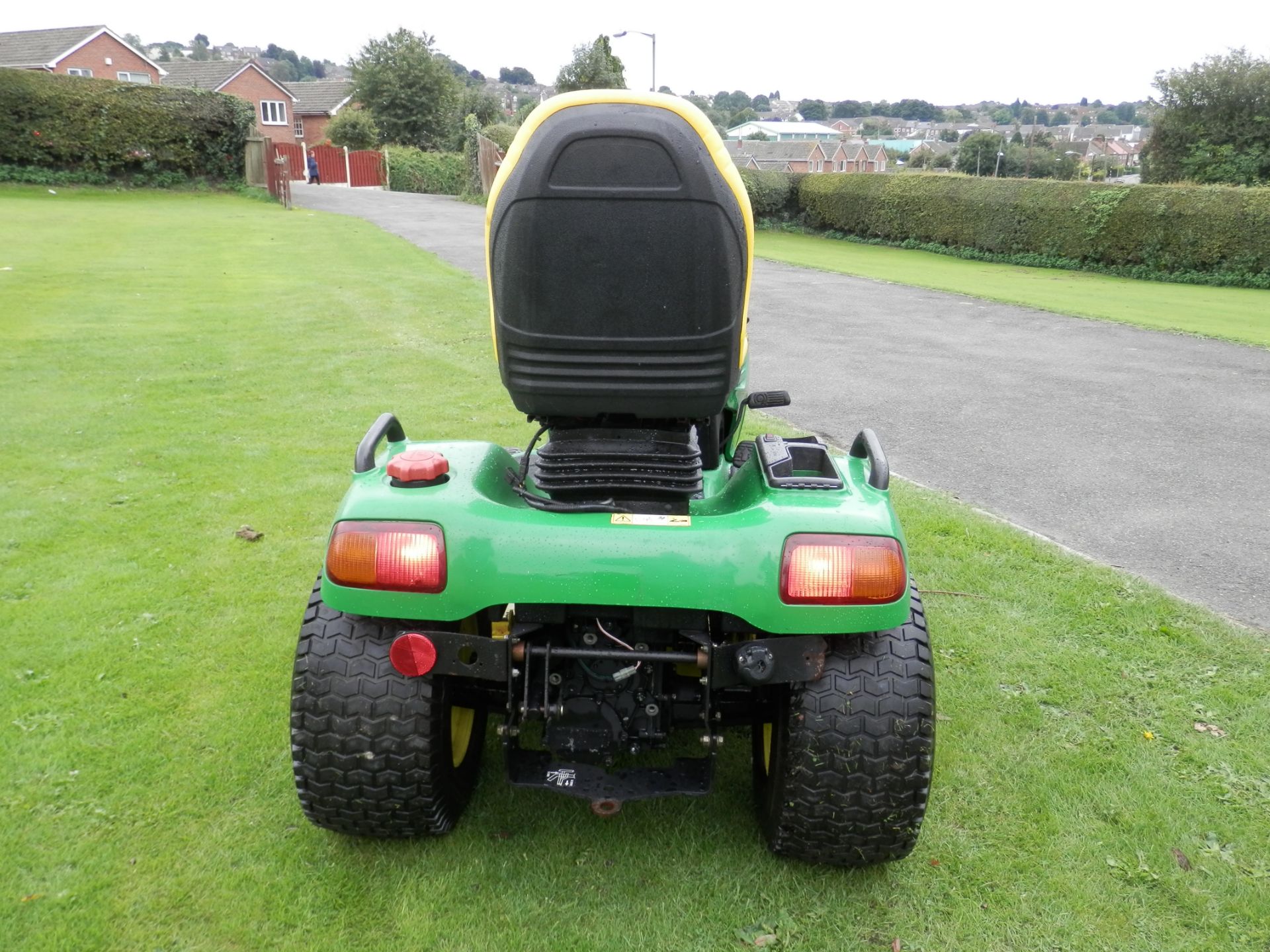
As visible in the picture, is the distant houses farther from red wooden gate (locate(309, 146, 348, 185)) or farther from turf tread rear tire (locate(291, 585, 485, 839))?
turf tread rear tire (locate(291, 585, 485, 839))

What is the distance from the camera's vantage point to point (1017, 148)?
246ft

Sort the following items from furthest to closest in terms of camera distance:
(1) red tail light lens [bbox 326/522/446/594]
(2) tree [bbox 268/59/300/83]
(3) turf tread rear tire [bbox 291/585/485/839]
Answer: (2) tree [bbox 268/59/300/83], (3) turf tread rear tire [bbox 291/585/485/839], (1) red tail light lens [bbox 326/522/446/594]

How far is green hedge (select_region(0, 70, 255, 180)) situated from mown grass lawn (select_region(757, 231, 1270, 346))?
15669 millimetres

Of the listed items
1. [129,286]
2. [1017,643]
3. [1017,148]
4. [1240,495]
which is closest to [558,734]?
[1017,643]

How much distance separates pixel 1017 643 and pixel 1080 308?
11754mm

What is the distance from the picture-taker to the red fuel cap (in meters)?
2.46

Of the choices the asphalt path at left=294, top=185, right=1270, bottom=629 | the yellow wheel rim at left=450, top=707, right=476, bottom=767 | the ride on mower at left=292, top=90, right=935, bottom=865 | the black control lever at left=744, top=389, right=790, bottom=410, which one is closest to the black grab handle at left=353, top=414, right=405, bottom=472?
the ride on mower at left=292, top=90, right=935, bottom=865

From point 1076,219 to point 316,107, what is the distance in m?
55.4

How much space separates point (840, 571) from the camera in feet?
7.36

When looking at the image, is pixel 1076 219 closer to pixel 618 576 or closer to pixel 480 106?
pixel 618 576

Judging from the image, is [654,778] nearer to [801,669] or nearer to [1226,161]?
[801,669]

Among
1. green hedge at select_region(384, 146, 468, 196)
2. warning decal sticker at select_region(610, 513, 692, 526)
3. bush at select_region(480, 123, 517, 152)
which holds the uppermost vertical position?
bush at select_region(480, 123, 517, 152)

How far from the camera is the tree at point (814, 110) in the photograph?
187000 mm

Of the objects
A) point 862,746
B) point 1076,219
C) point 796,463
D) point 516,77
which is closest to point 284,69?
point 516,77
